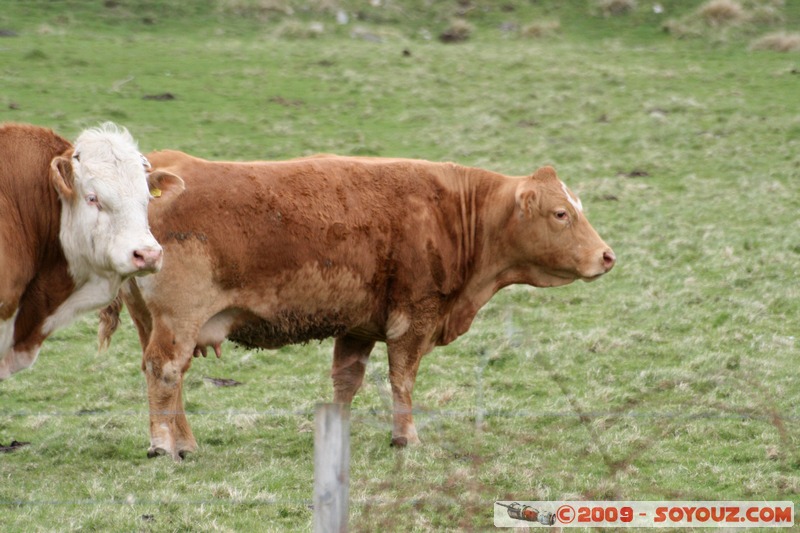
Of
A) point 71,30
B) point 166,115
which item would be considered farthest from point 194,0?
point 166,115

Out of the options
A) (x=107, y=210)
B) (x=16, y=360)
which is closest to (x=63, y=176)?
(x=107, y=210)

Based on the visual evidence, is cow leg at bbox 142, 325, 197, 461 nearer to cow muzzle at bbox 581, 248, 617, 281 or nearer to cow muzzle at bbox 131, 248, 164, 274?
cow muzzle at bbox 131, 248, 164, 274

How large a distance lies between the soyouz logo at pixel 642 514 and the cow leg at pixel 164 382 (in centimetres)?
251

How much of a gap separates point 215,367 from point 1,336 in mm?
4141

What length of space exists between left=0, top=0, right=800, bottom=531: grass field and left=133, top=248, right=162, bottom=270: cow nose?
4.64 feet

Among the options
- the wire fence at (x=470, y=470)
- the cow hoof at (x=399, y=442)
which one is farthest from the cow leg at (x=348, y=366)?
the cow hoof at (x=399, y=442)

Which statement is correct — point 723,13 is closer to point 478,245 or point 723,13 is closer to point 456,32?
point 456,32

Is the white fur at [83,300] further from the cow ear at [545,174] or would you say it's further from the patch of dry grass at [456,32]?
the patch of dry grass at [456,32]

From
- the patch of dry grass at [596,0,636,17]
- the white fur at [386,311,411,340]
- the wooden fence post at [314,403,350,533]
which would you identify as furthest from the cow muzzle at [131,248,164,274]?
the patch of dry grass at [596,0,636,17]

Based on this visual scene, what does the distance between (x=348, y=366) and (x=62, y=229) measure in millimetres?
2933

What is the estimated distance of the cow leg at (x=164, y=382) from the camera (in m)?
7.78

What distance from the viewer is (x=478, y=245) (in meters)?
8.97

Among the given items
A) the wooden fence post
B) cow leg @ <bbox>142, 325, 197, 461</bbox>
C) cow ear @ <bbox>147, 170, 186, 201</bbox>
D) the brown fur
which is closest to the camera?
the wooden fence post

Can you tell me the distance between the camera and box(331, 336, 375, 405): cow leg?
9008 mm
